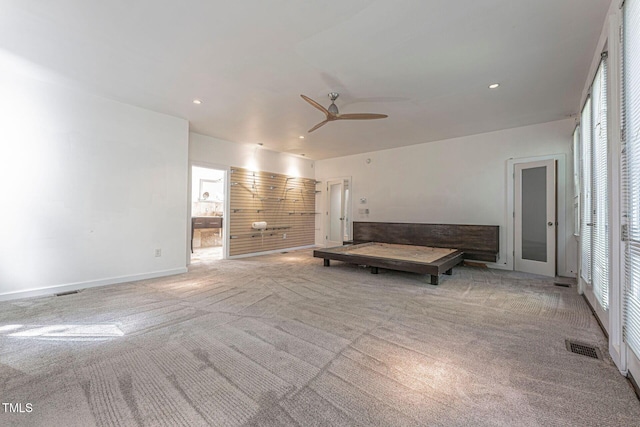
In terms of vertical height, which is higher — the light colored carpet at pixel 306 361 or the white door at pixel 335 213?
the white door at pixel 335 213

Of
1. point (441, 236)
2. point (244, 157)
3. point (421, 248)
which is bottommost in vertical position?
point (421, 248)

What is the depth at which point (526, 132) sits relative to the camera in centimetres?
516

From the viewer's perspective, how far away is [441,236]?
5.75 m

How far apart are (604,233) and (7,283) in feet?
22.7

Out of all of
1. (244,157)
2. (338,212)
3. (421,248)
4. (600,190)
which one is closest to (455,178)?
(421,248)

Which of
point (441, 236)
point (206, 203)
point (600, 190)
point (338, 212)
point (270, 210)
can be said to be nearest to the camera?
point (600, 190)

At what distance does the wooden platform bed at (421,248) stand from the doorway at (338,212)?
1.22 m

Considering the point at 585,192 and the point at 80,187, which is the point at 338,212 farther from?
the point at 80,187

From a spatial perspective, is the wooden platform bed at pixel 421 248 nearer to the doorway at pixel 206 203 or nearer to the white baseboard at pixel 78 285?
the white baseboard at pixel 78 285

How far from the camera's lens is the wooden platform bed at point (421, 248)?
430 centimetres

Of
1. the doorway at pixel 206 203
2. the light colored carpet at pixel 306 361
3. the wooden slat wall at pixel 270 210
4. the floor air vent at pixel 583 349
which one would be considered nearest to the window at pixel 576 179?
the light colored carpet at pixel 306 361

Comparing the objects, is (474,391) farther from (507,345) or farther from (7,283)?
(7,283)

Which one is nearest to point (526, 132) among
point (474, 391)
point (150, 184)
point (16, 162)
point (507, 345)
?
point (507, 345)

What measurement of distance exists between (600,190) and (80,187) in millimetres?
6598
